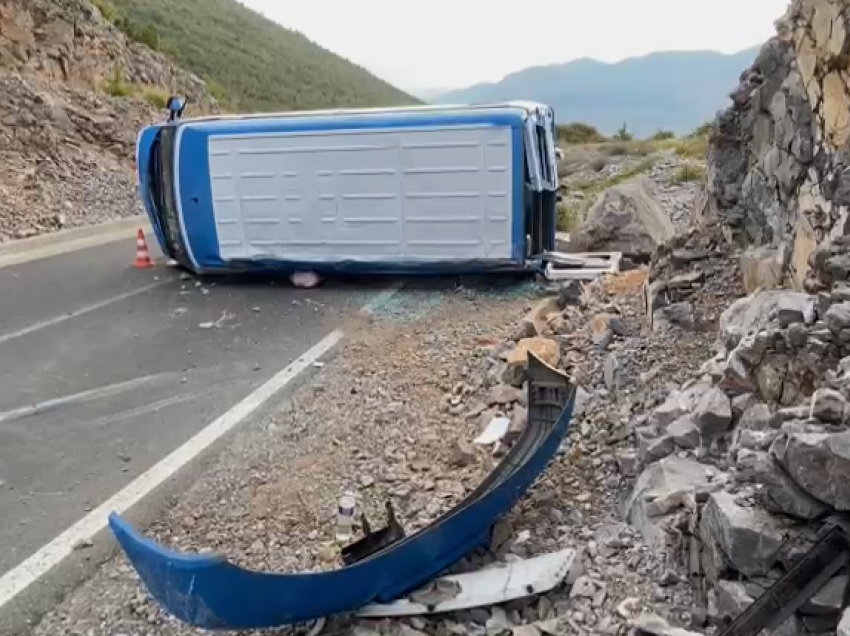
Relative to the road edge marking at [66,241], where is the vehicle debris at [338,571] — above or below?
above

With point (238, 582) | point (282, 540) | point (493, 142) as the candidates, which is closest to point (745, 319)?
point (282, 540)

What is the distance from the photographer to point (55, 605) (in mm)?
4098

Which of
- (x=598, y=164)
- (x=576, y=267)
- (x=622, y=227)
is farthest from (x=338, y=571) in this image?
(x=598, y=164)

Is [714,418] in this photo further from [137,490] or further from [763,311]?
[137,490]

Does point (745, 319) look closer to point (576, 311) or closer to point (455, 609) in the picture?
point (455, 609)

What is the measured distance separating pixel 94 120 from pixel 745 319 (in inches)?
649

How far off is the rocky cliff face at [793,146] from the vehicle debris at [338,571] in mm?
2132

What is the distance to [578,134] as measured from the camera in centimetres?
4006

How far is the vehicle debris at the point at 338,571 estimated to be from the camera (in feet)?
10.8

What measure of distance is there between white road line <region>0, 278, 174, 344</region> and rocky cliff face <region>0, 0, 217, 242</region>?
422 cm

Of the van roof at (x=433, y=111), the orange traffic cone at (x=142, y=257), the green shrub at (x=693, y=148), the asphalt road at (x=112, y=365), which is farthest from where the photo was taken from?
the green shrub at (x=693, y=148)

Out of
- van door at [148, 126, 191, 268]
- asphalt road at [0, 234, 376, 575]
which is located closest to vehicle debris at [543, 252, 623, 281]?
asphalt road at [0, 234, 376, 575]

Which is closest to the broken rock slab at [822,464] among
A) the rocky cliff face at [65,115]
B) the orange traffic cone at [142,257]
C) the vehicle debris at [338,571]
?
the vehicle debris at [338,571]

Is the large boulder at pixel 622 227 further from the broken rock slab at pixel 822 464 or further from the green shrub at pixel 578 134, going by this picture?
the green shrub at pixel 578 134
